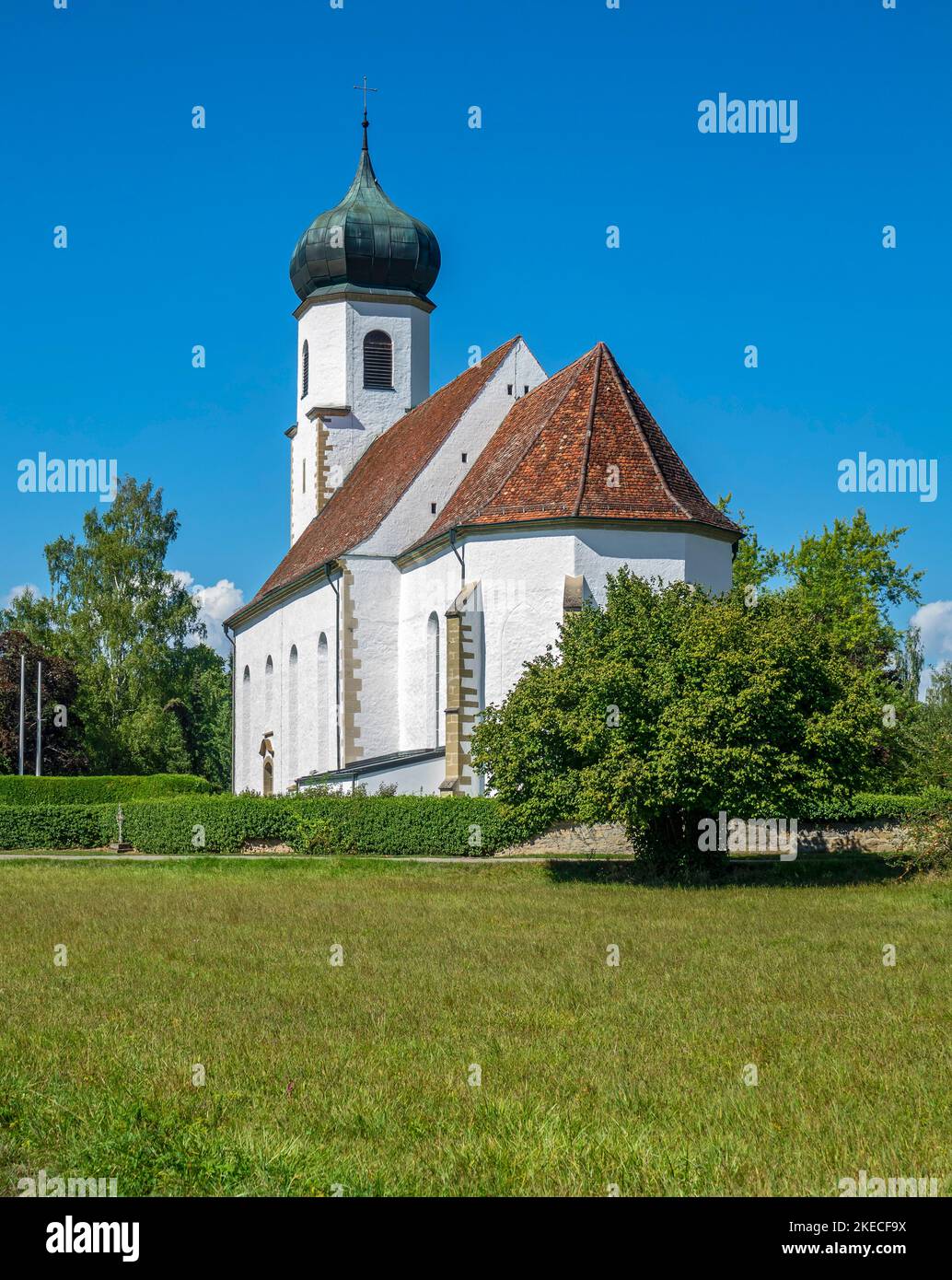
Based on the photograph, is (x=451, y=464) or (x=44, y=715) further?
(x=44, y=715)

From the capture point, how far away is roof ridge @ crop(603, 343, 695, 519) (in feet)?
98.5

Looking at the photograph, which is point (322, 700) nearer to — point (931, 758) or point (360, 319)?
point (360, 319)

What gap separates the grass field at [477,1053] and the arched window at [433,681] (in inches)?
685

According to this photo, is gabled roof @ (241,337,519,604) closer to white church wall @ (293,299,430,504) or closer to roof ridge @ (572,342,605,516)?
white church wall @ (293,299,430,504)

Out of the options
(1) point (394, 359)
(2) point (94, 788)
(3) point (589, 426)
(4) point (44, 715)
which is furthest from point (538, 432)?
(4) point (44, 715)

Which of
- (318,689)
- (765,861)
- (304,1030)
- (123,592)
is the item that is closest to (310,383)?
(318,689)

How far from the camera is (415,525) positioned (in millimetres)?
36500

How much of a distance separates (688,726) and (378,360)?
26.4m

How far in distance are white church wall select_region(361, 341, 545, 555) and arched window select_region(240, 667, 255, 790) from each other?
45.7 feet

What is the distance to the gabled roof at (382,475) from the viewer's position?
3650 cm

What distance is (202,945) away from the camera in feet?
46.1

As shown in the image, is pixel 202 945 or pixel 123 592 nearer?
pixel 202 945
